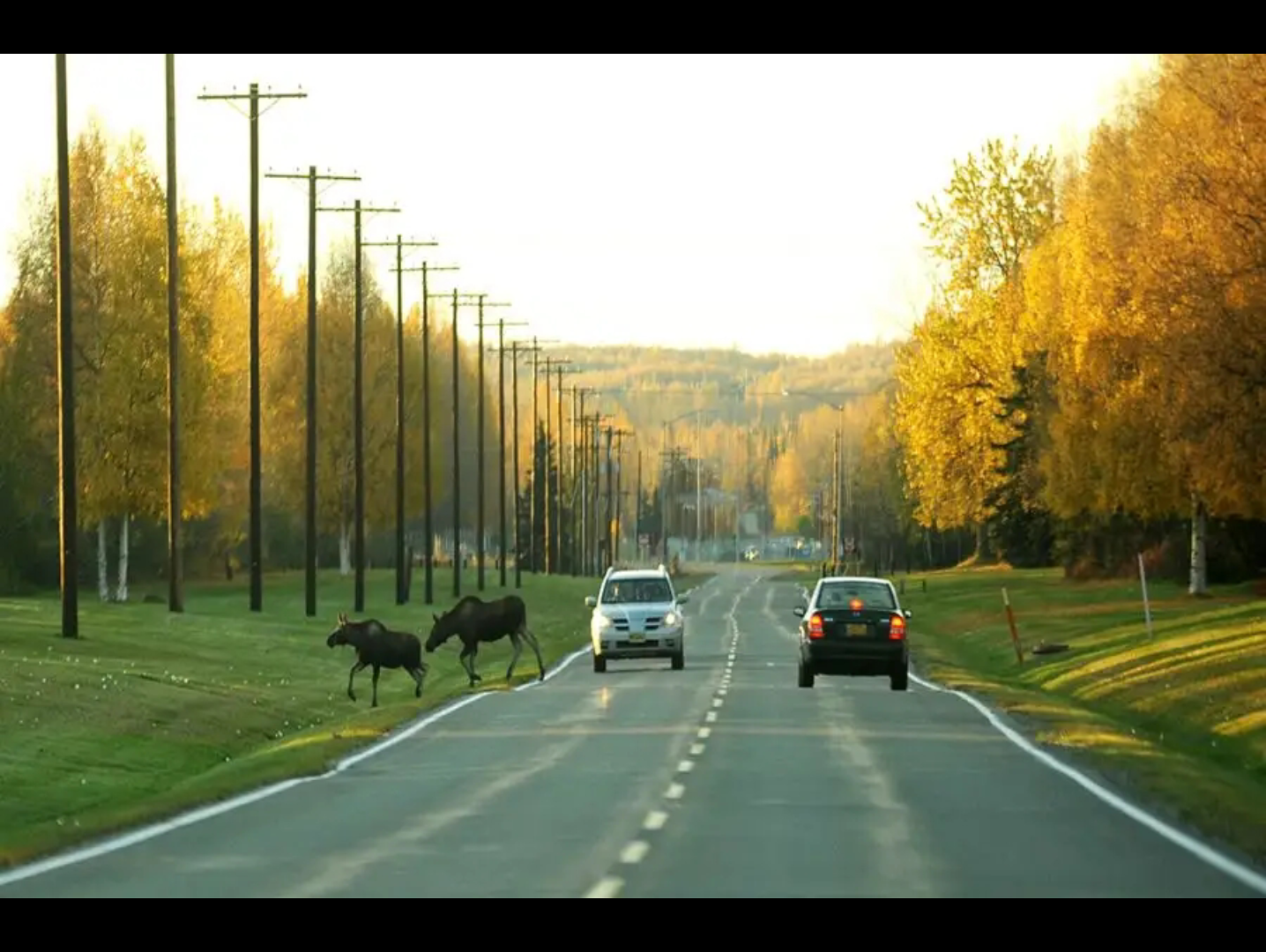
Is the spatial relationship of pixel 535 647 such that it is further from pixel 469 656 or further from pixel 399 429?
pixel 399 429

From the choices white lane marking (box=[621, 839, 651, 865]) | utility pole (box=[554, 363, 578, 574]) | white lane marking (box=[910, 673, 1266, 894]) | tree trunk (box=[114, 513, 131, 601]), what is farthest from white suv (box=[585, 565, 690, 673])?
utility pole (box=[554, 363, 578, 574])

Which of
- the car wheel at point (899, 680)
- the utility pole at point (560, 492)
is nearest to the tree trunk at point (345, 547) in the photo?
the utility pole at point (560, 492)

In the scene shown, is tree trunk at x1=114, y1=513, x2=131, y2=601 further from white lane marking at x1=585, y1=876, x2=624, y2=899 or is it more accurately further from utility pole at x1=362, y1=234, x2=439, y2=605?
white lane marking at x1=585, y1=876, x2=624, y2=899

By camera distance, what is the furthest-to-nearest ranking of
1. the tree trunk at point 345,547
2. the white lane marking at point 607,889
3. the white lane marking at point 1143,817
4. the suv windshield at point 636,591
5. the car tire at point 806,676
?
the tree trunk at point 345,547
the suv windshield at point 636,591
the car tire at point 806,676
the white lane marking at point 1143,817
the white lane marking at point 607,889

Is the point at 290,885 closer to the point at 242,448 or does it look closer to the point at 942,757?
the point at 942,757

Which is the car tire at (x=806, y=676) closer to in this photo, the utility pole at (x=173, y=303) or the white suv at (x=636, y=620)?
the white suv at (x=636, y=620)

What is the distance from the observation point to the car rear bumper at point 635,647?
52.1m

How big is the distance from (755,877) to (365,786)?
9.57 m

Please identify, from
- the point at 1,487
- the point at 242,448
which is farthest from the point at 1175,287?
the point at 242,448

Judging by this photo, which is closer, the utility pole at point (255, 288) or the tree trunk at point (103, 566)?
the utility pole at point (255, 288)

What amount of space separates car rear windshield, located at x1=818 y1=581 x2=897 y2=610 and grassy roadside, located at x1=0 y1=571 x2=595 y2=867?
21.4 feet

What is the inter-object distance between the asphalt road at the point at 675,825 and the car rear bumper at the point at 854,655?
6536mm

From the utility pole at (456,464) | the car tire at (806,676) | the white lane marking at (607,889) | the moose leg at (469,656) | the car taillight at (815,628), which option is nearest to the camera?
the white lane marking at (607,889)
